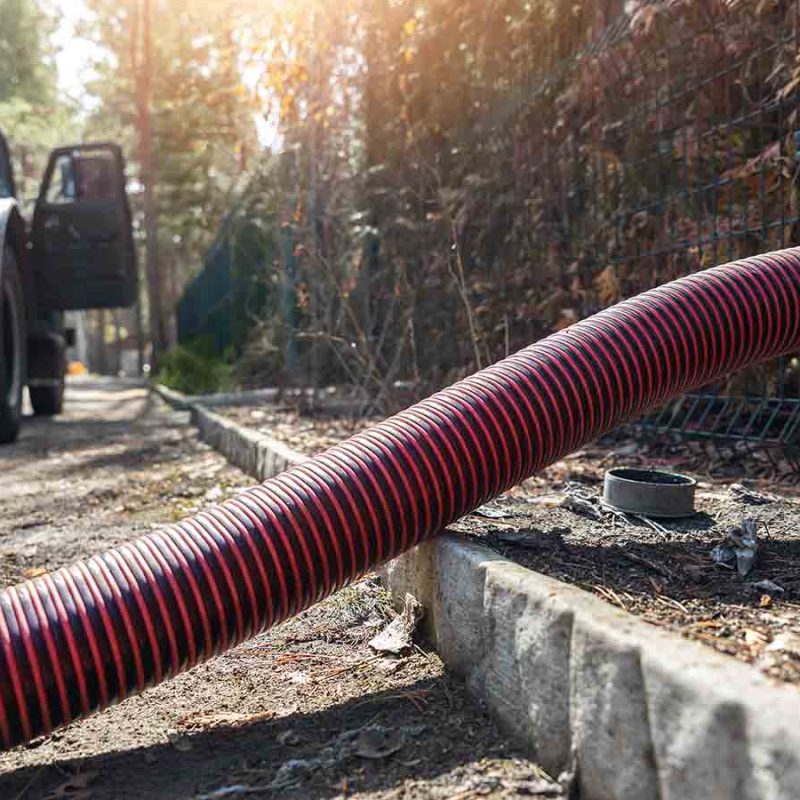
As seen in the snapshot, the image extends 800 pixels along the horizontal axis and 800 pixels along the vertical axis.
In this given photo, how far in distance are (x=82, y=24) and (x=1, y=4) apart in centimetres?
1020

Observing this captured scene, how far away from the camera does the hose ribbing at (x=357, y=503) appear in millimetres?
1924

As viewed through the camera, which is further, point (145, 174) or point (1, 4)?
point (1, 4)

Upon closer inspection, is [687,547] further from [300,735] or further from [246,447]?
[246,447]

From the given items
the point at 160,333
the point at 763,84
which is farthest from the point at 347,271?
the point at 160,333

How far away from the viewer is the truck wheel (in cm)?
888

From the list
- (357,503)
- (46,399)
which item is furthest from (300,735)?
(46,399)

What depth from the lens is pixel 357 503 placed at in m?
2.22

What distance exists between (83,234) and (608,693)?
300 inches

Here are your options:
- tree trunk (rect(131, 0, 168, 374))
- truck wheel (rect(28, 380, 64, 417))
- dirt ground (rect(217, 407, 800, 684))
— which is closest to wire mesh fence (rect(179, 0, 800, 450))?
dirt ground (rect(217, 407, 800, 684))

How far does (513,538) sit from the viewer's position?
8.05 ft

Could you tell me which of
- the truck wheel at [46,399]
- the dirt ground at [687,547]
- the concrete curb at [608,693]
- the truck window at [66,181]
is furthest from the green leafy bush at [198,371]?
the concrete curb at [608,693]

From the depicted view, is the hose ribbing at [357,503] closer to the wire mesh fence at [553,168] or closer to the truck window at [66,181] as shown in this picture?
the wire mesh fence at [553,168]

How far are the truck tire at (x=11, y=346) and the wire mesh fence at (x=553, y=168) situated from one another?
2034 millimetres

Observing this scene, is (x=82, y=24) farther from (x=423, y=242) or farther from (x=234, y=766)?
(x=234, y=766)
